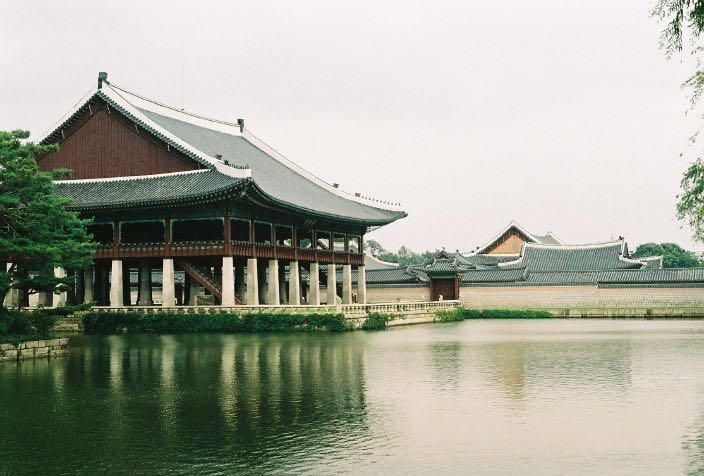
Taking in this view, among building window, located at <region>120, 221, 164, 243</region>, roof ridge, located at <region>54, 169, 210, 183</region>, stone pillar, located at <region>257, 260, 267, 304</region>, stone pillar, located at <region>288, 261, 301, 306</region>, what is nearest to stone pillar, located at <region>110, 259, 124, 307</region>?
building window, located at <region>120, 221, 164, 243</region>

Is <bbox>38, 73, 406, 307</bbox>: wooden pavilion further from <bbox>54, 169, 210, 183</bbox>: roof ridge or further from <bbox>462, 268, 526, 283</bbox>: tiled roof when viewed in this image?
<bbox>462, 268, 526, 283</bbox>: tiled roof

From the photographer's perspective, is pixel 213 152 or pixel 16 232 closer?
pixel 16 232

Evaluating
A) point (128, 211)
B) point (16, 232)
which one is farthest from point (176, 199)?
point (16, 232)

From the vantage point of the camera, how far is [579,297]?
66.1 m

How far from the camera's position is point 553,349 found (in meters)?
31.0

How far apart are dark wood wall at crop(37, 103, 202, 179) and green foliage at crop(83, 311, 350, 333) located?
421 inches

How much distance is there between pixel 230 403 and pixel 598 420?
25.0ft

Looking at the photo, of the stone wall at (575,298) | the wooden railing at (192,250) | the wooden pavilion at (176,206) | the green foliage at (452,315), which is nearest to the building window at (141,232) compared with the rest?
the wooden pavilion at (176,206)

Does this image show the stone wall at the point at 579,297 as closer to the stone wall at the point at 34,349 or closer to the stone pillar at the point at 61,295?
the stone pillar at the point at 61,295

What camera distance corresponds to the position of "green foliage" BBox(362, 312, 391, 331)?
4509 centimetres

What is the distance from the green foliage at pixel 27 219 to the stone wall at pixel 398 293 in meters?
43.1

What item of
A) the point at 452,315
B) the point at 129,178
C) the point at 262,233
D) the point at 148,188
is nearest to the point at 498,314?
the point at 452,315

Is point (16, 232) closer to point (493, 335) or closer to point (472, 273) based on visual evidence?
point (493, 335)

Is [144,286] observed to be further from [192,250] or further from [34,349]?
[34,349]
